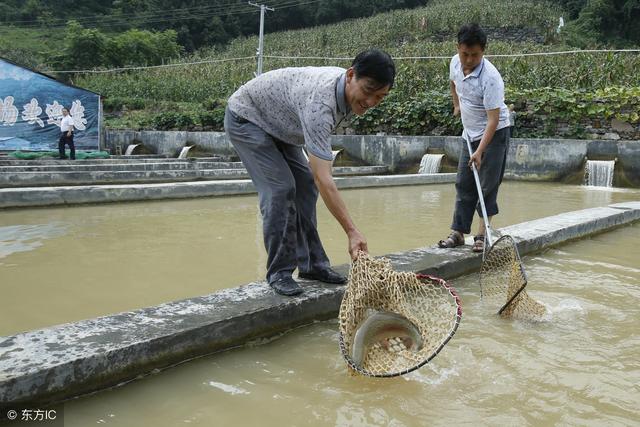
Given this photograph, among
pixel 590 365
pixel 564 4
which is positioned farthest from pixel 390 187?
pixel 564 4

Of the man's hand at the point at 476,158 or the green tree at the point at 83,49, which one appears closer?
the man's hand at the point at 476,158

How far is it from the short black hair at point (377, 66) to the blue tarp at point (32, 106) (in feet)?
52.6

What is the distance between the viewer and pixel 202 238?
15.7ft

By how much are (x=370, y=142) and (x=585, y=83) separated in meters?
6.26

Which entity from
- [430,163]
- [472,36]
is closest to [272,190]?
[472,36]

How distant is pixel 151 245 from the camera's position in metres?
4.48

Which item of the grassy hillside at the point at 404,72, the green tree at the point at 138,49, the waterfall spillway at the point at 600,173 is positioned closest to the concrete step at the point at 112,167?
the grassy hillside at the point at 404,72

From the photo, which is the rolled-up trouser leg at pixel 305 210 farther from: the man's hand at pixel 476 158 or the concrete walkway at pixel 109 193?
the concrete walkway at pixel 109 193

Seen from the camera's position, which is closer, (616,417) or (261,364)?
(616,417)

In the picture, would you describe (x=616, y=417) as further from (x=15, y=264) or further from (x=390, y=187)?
(x=390, y=187)

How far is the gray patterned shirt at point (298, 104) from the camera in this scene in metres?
2.21

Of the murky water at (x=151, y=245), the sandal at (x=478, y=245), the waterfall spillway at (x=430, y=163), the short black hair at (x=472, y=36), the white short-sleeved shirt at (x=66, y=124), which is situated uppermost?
the short black hair at (x=472, y=36)

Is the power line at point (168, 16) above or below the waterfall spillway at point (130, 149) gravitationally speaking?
above

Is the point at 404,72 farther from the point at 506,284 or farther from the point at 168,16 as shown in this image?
the point at 168,16
